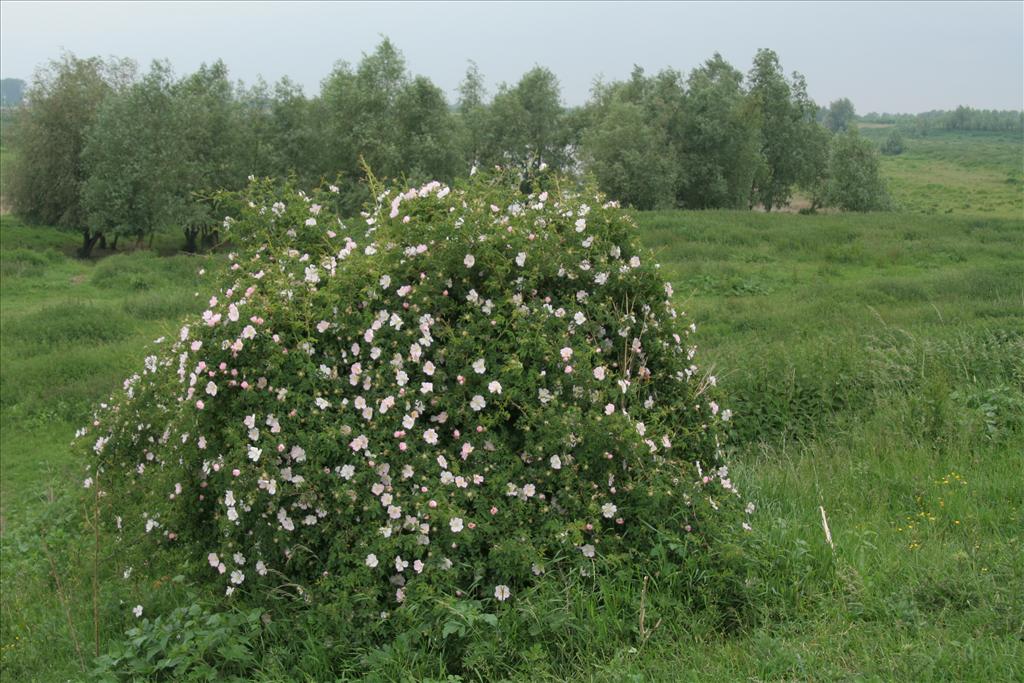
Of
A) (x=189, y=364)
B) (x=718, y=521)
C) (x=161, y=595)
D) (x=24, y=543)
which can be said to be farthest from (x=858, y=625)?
(x=24, y=543)

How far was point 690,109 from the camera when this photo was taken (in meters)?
48.2

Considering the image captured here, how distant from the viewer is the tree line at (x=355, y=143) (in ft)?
117

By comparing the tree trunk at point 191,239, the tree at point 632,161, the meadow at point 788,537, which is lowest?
the meadow at point 788,537

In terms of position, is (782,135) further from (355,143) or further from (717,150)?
(355,143)

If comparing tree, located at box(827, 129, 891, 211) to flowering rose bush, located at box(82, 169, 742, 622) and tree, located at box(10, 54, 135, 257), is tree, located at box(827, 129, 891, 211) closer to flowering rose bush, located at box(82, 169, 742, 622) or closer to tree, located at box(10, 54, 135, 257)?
tree, located at box(10, 54, 135, 257)

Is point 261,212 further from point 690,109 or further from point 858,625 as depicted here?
point 690,109

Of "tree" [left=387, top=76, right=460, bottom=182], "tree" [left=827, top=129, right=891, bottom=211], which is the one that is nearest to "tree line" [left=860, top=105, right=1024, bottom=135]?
"tree" [left=827, top=129, right=891, bottom=211]

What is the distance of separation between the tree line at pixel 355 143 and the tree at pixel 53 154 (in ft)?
0.21

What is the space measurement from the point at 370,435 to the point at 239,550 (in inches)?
34.7

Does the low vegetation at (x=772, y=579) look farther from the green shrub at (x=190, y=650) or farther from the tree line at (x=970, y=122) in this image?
the tree line at (x=970, y=122)

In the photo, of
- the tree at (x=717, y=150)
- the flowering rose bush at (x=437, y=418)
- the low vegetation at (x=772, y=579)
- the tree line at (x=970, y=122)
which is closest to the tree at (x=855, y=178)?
the tree at (x=717, y=150)

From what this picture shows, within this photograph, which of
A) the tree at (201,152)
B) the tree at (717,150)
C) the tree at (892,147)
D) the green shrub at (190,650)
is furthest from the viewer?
the tree at (892,147)

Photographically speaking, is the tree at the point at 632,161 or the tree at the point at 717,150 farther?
the tree at the point at 717,150

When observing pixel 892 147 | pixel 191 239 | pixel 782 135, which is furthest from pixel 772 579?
pixel 892 147
